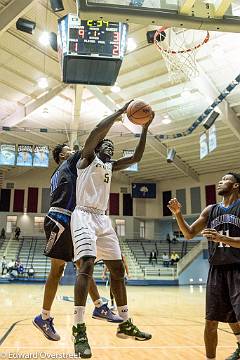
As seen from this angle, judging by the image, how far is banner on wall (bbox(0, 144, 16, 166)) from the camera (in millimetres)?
16109

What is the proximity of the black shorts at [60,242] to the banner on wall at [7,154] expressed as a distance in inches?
512

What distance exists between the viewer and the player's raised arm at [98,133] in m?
3.41

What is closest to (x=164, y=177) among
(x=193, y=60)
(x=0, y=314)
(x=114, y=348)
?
(x=193, y=60)

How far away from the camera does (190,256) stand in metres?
23.8

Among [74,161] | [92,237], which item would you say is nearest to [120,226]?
[74,161]

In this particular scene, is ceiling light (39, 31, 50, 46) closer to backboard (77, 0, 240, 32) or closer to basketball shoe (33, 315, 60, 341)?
backboard (77, 0, 240, 32)

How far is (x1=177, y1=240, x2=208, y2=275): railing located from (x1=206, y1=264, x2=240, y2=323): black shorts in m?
19.8

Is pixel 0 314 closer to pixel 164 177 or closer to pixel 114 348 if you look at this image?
pixel 114 348

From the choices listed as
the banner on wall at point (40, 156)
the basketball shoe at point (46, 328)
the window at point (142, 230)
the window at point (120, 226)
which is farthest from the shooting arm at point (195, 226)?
the window at point (142, 230)

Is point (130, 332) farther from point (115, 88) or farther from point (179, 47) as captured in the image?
point (115, 88)

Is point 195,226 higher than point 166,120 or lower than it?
lower

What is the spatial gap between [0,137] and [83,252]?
19386 mm

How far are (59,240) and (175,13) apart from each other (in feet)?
9.88

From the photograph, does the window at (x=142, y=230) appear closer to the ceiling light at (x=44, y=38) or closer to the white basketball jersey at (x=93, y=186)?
the ceiling light at (x=44, y=38)
